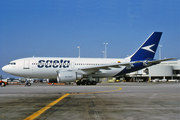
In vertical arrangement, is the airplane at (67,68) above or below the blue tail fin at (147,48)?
below

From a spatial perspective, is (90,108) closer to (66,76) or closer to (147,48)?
(66,76)

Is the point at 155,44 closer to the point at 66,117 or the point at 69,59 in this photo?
the point at 69,59

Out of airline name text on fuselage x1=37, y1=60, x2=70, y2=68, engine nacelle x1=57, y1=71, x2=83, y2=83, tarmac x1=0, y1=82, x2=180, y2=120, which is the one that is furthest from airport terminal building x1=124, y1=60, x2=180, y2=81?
tarmac x1=0, y1=82, x2=180, y2=120

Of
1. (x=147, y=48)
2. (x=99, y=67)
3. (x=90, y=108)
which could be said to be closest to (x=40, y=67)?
(x=99, y=67)

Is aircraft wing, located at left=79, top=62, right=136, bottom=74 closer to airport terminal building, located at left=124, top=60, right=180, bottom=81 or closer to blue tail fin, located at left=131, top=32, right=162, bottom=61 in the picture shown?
blue tail fin, located at left=131, top=32, right=162, bottom=61

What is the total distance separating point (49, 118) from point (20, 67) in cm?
2568

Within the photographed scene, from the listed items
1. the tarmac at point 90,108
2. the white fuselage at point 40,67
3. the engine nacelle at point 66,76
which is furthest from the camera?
the white fuselage at point 40,67

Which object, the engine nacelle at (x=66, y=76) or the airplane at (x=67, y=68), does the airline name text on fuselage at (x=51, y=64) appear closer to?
the airplane at (x=67, y=68)

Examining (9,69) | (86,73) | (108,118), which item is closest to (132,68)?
(86,73)

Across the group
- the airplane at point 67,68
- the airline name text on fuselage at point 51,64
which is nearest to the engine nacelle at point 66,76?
the airplane at point 67,68

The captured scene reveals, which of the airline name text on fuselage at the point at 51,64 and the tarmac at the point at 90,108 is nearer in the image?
the tarmac at the point at 90,108

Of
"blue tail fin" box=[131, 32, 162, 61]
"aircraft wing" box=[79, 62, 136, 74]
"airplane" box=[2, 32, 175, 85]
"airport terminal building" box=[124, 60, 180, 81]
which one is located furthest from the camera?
"airport terminal building" box=[124, 60, 180, 81]

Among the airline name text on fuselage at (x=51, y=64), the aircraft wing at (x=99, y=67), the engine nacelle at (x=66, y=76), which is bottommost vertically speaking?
the engine nacelle at (x=66, y=76)

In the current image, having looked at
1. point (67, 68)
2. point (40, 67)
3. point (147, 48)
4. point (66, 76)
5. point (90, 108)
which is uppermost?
point (147, 48)
